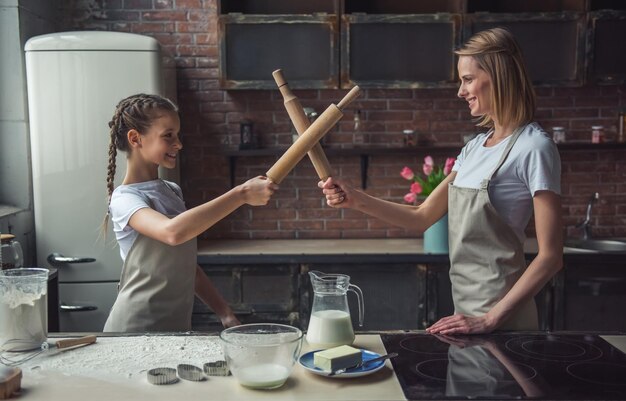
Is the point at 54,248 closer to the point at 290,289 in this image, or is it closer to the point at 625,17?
the point at 290,289

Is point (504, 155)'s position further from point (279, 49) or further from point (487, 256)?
point (279, 49)

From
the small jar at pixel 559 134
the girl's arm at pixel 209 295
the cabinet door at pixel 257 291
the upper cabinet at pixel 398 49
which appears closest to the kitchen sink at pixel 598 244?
the small jar at pixel 559 134

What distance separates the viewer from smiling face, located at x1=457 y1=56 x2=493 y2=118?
1.99 meters

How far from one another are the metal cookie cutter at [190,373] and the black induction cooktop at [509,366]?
0.42 meters

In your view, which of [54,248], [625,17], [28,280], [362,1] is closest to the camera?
[28,280]

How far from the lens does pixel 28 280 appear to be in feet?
5.20

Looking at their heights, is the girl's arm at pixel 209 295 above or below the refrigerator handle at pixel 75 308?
above

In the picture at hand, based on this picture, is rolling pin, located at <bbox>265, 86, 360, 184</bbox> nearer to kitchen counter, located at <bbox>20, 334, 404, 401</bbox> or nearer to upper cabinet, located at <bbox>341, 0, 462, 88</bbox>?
kitchen counter, located at <bbox>20, 334, 404, 401</bbox>

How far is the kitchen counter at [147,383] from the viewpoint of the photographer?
1.34 meters

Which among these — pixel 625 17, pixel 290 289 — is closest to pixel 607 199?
pixel 625 17

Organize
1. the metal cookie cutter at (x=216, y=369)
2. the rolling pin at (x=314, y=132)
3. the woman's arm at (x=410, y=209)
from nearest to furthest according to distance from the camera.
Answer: the metal cookie cutter at (x=216, y=369) < the rolling pin at (x=314, y=132) < the woman's arm at (x=410, y=209)

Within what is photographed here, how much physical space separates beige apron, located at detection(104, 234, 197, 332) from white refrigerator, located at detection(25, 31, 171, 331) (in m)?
1.37

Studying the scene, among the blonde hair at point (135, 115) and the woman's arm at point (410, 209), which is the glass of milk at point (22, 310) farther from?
the woman's arm at point (410, 209)

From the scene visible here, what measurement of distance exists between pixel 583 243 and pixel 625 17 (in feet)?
4.07
